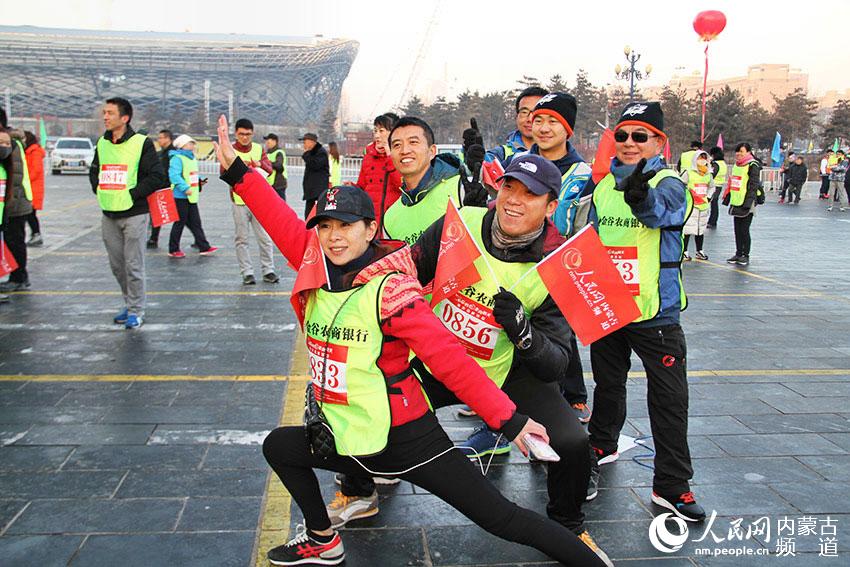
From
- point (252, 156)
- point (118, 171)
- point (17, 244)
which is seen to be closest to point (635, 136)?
point (118, 171)

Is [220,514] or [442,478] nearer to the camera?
[442,478]

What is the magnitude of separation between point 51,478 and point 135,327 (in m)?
3.25

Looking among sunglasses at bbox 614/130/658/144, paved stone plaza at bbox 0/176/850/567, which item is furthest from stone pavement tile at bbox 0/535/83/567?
sunglasses at bbox 614/130/658/144

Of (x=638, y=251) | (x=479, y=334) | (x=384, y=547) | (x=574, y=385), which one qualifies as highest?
(x=638, y=251)

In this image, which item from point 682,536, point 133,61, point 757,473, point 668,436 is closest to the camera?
point 682,536

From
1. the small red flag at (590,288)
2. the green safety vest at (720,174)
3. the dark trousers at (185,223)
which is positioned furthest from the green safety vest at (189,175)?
the green safety vest at (720,174)

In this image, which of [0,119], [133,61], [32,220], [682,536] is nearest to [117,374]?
[0,119]

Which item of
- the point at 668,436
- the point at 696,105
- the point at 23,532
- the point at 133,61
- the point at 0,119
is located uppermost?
the point at 133,61

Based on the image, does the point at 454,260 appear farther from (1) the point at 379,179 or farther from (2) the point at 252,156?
(2) the point at 252,156

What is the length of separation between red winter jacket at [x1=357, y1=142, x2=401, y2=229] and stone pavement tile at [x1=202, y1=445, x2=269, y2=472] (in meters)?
1.92

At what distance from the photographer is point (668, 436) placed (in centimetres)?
363

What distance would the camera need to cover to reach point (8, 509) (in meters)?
3.47

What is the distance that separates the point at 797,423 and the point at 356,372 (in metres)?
3.45

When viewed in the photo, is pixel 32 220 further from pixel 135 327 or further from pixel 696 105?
pixel 696 105
